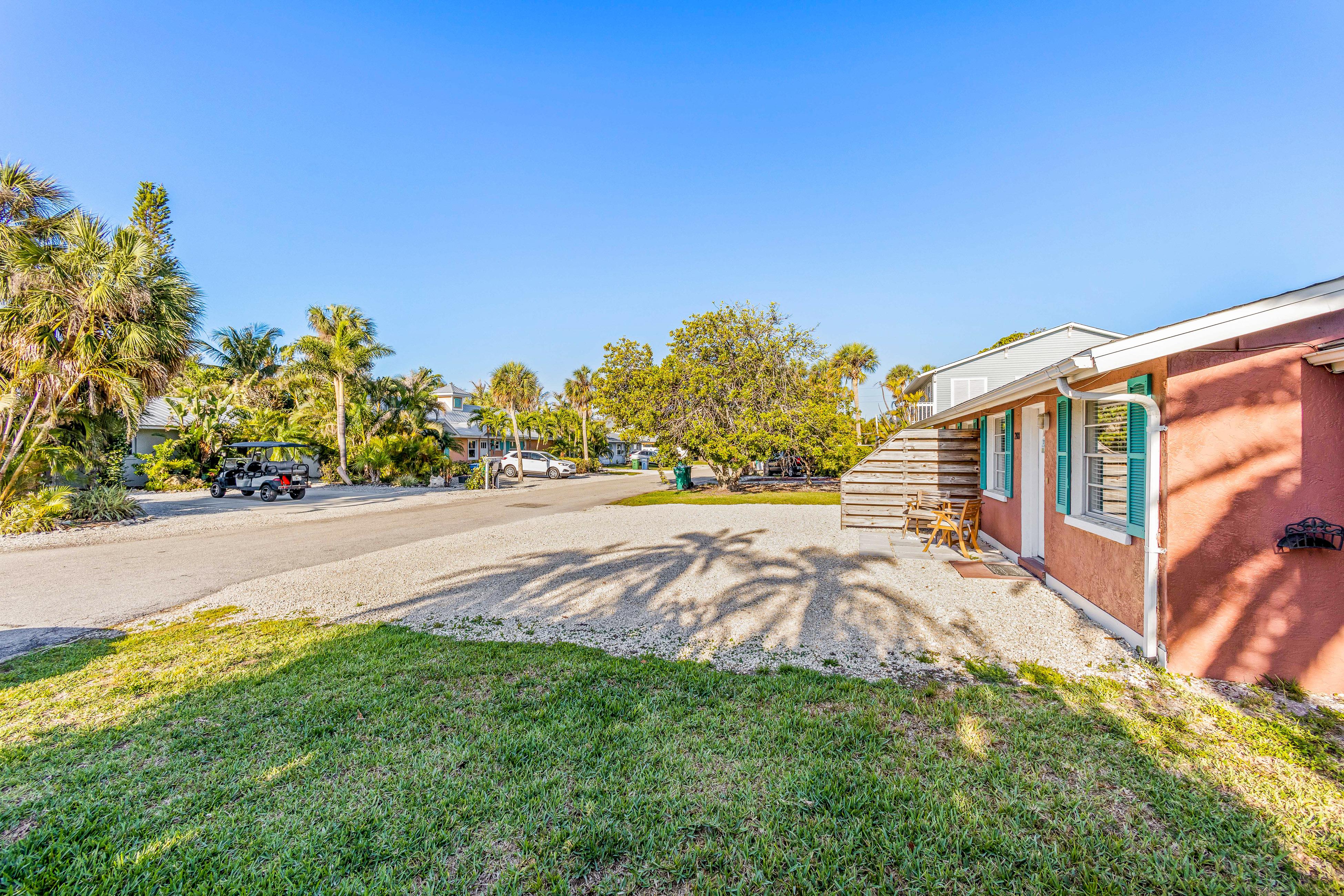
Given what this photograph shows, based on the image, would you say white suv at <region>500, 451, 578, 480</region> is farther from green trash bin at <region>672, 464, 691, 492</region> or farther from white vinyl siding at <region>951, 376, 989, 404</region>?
white vinyl siding at <region>951, 376, 989, 404</region>

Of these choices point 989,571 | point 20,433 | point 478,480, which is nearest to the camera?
point 989,571

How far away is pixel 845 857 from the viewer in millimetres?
2441

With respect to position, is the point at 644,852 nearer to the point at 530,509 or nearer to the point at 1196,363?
the point at 1196,363

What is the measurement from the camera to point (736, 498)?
19.2 m

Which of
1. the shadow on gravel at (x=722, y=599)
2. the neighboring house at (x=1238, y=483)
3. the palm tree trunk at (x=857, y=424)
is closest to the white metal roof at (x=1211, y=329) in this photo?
the neighboring house at (x=1238, y=483)

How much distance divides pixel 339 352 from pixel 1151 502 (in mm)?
28971

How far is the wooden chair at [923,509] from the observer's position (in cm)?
1039

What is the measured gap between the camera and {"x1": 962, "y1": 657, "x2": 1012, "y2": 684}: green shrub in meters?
4.30

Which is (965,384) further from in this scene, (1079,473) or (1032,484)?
(1079,473)

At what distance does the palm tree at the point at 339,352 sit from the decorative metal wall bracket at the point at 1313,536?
96.7 ft

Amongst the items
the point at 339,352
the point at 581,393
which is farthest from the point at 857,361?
the point at 339,352

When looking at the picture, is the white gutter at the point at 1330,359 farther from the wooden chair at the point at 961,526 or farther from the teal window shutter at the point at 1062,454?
the wooden chair at the point at 961,526

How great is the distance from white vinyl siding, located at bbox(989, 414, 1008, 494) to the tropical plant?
17.7 meters

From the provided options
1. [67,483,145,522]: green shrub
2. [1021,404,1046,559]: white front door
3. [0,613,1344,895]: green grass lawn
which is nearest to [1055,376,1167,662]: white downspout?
[0,613,1344,895]: green grass lawn
